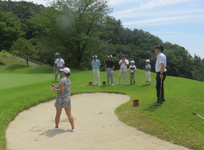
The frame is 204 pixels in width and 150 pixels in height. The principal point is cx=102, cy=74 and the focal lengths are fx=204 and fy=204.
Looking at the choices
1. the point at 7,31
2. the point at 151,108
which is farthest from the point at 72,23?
the point at 7,31

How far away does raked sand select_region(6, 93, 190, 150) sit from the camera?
5.55m

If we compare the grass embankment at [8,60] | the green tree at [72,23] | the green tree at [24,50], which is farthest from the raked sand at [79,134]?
the grass embankment at [8,60]

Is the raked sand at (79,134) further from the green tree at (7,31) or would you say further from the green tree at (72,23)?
the green tree at (7,31)

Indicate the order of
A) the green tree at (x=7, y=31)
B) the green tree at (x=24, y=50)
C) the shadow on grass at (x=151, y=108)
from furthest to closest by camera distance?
the green tree at (x=7, y=31)
the green tree at (x=24, y=50)
the shadow on grass at (x=151, y=108)

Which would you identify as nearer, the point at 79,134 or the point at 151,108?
the point at 79,134

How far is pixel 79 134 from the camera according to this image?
21.4ft

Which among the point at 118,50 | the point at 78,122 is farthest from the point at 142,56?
the point at 78,122

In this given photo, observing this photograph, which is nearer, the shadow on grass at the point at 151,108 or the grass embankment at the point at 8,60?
the shadow on grass at the point at 151,108

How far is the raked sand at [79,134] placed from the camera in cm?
555

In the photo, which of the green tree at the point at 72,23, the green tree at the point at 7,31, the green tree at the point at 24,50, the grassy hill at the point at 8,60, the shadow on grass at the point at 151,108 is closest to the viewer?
the shadow on grass at the point at 151,108

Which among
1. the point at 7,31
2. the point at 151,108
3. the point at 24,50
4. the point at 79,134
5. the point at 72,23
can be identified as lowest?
the point at 79,134

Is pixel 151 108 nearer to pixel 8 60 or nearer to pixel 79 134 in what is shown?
pixel 79 134

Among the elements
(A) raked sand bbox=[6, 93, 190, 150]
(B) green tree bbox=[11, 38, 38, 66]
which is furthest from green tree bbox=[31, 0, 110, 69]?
(A) raked sand bbox=[6, 93, 190, 150]

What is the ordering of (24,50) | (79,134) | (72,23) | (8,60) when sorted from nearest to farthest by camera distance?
(79,134) < (72,23) < (24,50) < (8,60)
